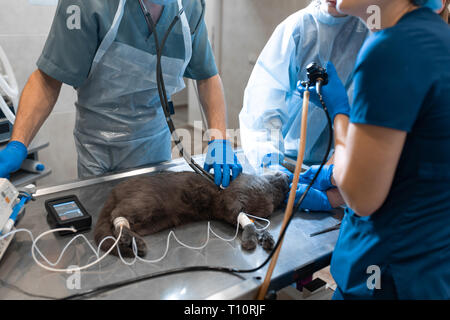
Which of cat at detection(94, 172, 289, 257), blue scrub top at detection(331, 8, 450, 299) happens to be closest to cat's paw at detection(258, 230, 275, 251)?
cat at detection(94, 172, 289, 257)

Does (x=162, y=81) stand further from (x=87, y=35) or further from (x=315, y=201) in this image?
(x=315, y=201)

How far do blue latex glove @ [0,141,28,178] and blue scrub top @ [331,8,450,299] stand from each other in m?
0.99

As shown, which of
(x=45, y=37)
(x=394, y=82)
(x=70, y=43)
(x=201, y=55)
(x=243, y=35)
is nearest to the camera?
(x=394, y=82)

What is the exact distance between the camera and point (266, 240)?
40.1 inches

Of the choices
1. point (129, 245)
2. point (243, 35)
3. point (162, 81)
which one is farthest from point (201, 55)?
point (243, 35)

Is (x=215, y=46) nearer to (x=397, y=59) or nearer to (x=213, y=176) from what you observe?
(x=213, y=176)

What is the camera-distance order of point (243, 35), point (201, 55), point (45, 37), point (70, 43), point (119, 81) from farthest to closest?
point (243, 35)
point (45, 37)
point (201, 55)
point (119, 81)
point (70, 43)

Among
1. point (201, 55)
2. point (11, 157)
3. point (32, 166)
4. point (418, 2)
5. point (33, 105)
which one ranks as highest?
point (418, 2)

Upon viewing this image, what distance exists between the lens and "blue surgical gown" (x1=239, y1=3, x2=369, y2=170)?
1.54m

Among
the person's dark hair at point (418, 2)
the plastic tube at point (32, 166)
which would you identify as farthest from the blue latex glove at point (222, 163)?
the plastic tube at point (32, 166)

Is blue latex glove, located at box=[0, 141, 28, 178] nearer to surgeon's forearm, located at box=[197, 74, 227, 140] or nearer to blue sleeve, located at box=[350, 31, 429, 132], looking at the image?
surgeon's forearm, located at box=[197, 74, 227, 140]

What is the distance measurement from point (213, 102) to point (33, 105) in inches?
28.1

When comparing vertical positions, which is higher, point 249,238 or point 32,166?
point 249,238
